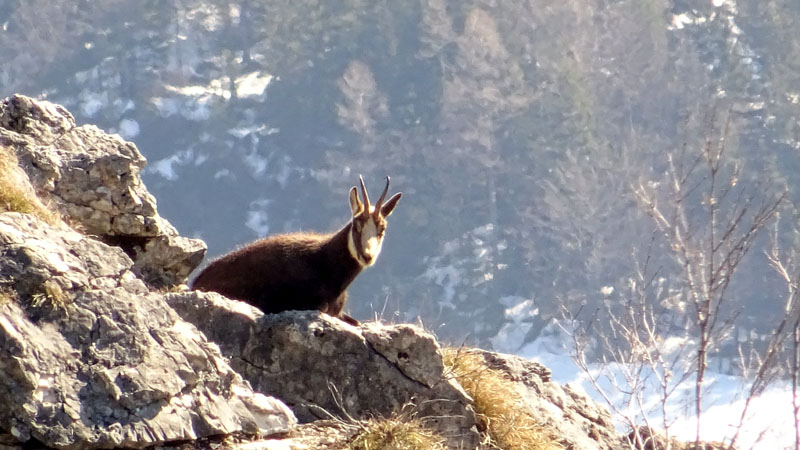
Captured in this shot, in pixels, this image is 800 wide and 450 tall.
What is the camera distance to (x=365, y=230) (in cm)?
909

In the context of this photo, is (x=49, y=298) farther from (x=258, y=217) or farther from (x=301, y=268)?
(x=258, y=217)

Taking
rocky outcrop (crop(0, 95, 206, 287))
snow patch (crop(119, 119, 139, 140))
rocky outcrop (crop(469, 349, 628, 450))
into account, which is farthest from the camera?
snow patch (crop(119, 119, 139, 140))

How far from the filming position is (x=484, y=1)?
3627 inches

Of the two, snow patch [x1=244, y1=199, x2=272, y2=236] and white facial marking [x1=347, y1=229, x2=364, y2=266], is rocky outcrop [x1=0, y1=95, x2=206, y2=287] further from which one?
snow patch [x1=244, y1=199, x2=272, y2=236]

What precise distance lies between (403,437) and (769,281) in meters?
80.7

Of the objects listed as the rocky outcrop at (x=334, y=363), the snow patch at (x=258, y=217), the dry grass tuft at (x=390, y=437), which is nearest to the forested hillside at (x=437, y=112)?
the snow patch at (x=258, y=217)

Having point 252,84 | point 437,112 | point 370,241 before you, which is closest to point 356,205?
point 370,241

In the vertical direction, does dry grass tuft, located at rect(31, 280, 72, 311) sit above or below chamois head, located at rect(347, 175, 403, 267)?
below

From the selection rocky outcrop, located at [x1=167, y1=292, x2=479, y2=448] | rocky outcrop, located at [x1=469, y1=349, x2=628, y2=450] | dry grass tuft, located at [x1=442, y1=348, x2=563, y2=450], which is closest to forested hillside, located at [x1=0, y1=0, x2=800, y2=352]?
rocky outcrop, located at [x1=469, y1=349, x2=628, y2=450]

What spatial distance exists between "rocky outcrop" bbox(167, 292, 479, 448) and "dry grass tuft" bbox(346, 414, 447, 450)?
57 centimetres

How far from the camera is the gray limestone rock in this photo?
509 cm

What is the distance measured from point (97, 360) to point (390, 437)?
1.84 metres

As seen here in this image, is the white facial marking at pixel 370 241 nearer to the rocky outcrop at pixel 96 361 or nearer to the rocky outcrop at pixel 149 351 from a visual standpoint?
the rocky outcrop at pixel 149 351

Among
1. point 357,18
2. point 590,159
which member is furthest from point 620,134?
point 357,18
